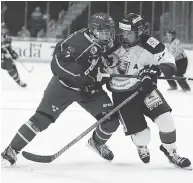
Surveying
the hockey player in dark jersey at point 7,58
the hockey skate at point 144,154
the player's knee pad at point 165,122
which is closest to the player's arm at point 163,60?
the player's knee pad at point 165,122

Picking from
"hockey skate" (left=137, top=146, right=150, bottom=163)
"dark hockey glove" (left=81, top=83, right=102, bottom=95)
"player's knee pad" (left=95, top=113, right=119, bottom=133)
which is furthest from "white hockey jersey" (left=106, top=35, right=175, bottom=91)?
"hockey skate" (left=137, top=146, right=150, bottom=163)

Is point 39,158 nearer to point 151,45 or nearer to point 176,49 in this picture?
point 151,45

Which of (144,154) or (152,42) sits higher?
(152,42)

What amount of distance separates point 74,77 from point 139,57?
367mm

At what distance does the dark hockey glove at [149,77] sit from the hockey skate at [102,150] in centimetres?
45

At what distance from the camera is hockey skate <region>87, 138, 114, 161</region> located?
113 inches

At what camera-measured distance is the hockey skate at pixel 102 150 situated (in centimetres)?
287

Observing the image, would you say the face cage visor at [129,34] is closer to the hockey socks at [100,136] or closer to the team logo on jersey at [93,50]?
the team logo on jersey at [93,50]

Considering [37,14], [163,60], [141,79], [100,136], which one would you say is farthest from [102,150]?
[37,14]

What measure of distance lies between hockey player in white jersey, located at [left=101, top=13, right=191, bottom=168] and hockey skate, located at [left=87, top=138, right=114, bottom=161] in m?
0.18

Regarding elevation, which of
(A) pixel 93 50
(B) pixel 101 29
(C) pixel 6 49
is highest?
(B) pixel 101 29

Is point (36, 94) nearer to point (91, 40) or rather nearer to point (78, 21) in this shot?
point (91, 40)

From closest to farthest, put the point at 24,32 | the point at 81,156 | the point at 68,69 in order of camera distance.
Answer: the point at 68,69 → the point at 81,156 → the point at 24,32

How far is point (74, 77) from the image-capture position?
2590 mm
